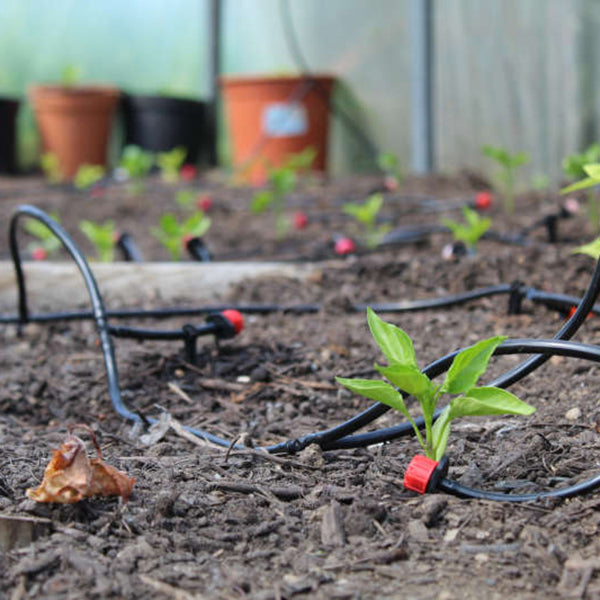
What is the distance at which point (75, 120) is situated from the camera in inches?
276

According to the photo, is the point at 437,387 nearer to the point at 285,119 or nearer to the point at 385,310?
the point at 385,310

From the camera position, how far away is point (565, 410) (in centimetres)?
132

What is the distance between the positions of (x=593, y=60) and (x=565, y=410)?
2.66 metres

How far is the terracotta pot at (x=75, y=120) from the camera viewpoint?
Answer: 6973 millimetres

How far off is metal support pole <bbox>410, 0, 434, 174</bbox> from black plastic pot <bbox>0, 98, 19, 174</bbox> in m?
3.86

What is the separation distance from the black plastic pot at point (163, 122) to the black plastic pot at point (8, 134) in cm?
101

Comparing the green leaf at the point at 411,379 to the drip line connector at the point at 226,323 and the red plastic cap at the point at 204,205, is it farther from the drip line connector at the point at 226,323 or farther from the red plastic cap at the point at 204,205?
the red plastic cap at the point at 204,205

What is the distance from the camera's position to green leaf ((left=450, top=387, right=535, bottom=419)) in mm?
922

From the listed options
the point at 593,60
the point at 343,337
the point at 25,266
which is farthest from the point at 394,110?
the point at 343,337

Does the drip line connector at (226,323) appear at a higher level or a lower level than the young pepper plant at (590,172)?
lower

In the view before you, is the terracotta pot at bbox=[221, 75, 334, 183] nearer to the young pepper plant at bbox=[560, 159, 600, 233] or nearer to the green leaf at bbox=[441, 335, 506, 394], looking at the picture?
the young pepper plant at bbox=[560, 159, 600, 233]

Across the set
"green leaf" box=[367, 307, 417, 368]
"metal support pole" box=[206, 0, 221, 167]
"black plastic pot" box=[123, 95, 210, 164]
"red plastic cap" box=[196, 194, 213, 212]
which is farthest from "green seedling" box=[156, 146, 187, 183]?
"green leaf" box=[367, 307, 417, 368]

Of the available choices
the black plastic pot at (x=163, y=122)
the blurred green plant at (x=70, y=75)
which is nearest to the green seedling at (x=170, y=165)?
the black plastic pot at (x=163, y=122)

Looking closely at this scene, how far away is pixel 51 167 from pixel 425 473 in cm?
649
